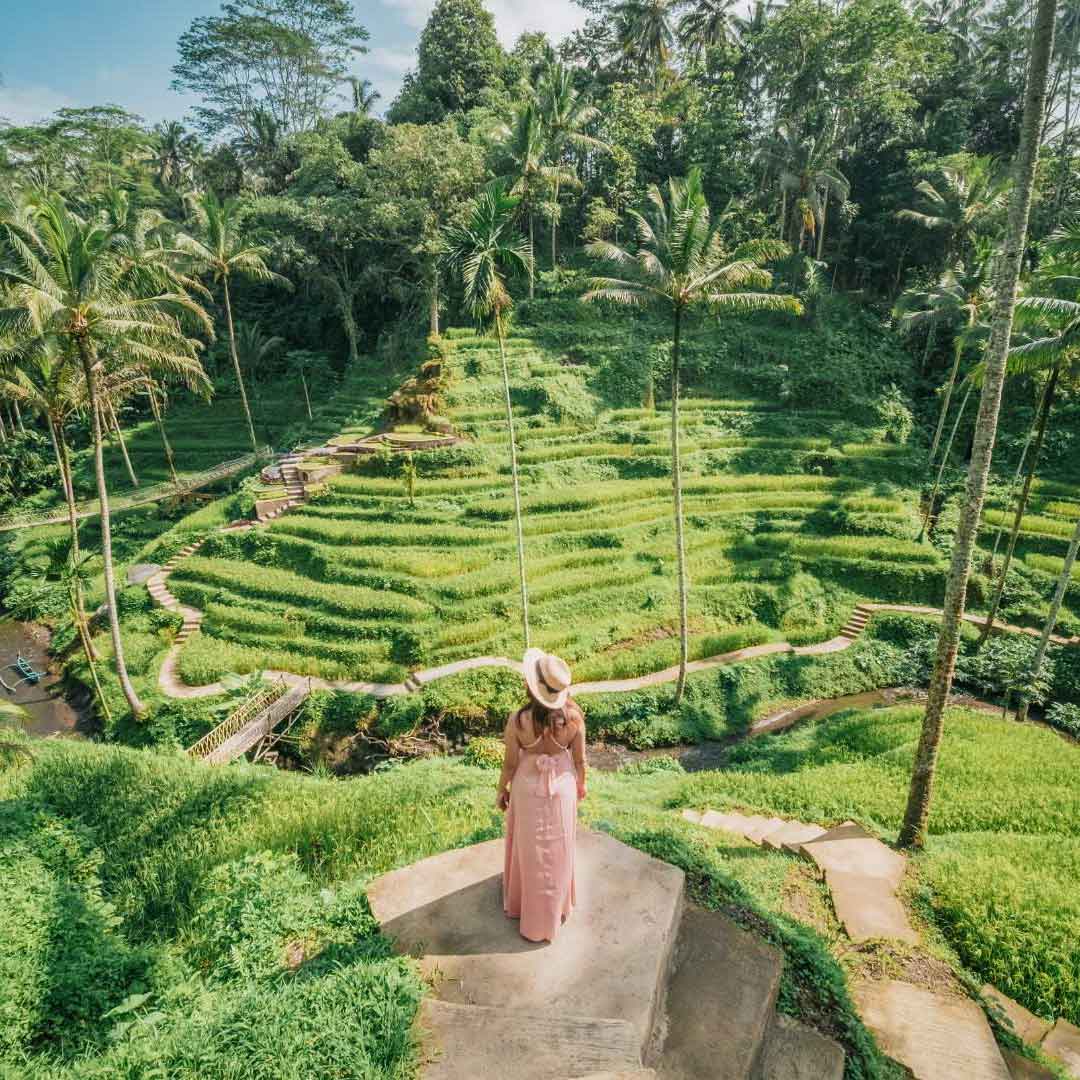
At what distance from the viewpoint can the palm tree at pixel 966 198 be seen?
23.8 metres

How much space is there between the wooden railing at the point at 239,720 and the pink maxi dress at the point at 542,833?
398 inches

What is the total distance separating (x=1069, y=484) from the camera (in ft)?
71.4

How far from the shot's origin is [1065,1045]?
4867 mm

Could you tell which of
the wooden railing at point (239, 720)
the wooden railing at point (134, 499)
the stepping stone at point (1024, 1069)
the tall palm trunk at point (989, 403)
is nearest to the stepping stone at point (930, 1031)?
the stepping stone at point (1024, 1069)

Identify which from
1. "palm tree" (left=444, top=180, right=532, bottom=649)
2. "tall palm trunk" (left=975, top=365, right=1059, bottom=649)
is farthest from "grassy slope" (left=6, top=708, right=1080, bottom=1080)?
"palm tree" (left=444, top=180, right=532, bottom=649)

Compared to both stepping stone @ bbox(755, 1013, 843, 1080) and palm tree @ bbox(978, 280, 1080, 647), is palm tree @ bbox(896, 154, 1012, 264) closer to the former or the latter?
palm tree @ bbox(978, 280, 1080, 647)

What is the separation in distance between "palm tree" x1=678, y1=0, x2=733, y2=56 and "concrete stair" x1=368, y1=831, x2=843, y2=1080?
1728 inches

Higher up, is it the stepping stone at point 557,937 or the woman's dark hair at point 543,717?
the woman's dark hair at point 543,717

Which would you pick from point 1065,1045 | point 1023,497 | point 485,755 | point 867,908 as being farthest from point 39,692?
point 1023,497

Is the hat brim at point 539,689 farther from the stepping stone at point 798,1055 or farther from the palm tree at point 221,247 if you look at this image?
the palm tree at point 221,247

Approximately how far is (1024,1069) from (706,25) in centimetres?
4609

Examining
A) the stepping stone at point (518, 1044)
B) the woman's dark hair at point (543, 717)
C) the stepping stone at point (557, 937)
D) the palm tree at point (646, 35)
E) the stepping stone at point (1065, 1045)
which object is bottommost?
the stepping stone at point (1065, 1045)

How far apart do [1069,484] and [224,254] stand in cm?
3222

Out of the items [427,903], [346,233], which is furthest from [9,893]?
[346,233]
